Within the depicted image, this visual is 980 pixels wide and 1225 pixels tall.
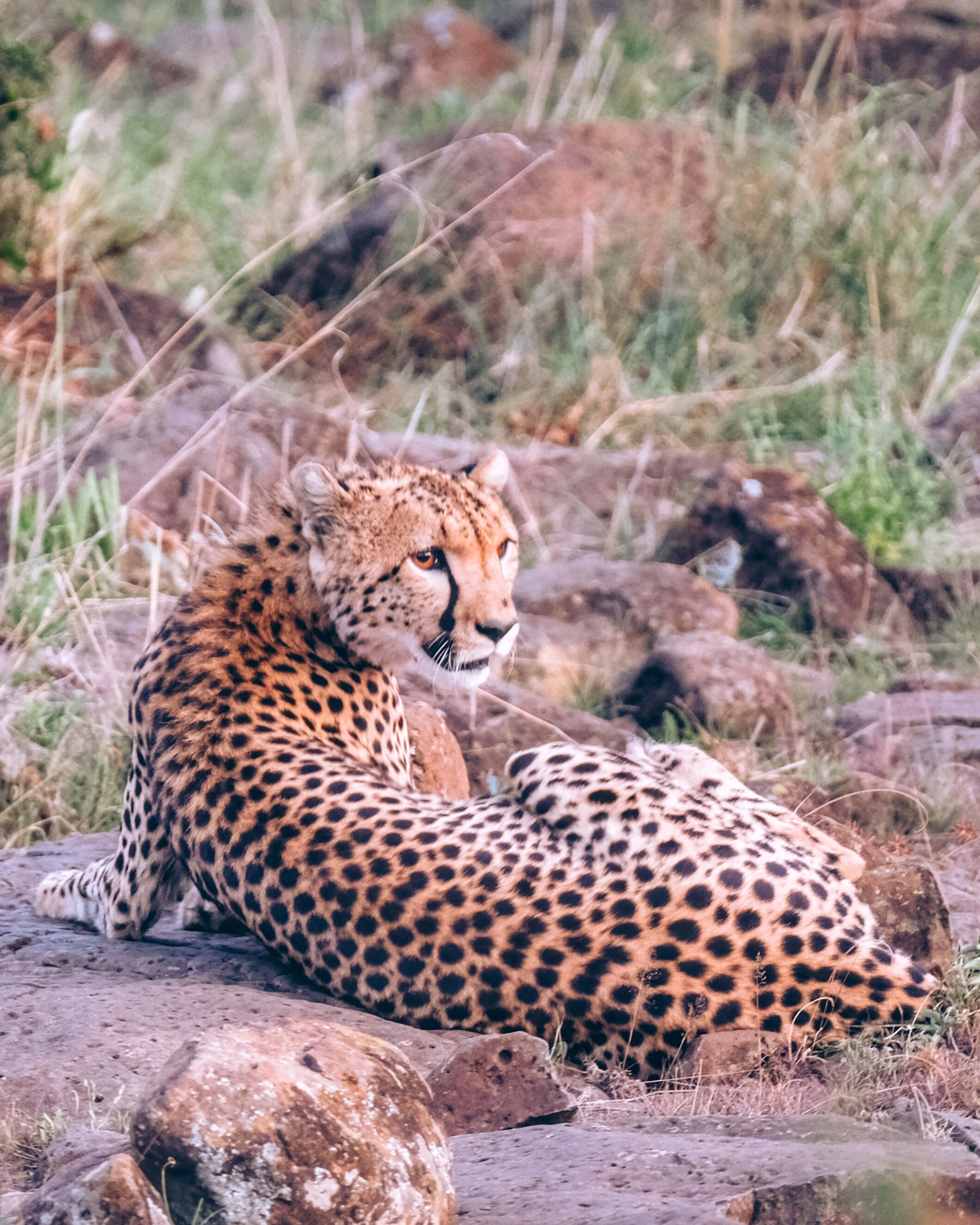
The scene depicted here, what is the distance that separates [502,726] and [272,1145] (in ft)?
9.30

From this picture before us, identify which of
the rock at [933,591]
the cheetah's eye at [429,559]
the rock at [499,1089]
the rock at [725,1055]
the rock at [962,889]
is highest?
the cheetah's eye at [429,559]

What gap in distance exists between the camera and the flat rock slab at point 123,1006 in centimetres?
262

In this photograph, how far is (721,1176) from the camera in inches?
83.4

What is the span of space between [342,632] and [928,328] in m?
5.25

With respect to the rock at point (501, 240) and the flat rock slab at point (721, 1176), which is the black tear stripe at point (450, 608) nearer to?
the flat rock slab at point (721, 1176)

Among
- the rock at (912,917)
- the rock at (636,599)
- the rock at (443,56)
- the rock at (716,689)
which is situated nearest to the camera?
the rock at (912,917)

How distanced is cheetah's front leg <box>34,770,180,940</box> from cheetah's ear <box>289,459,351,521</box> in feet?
2.44

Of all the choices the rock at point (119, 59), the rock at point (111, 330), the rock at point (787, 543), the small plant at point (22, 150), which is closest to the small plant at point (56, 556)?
the rock at point (111, 330)

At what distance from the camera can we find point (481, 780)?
4672 millimetres

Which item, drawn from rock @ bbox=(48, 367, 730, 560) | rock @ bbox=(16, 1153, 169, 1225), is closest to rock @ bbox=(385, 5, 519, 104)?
rock @ bbox=(48, 367, 730, 560)

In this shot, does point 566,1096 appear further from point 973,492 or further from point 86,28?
point 86,28

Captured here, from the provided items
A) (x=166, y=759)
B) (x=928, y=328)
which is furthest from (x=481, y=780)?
(x=928, y=328)

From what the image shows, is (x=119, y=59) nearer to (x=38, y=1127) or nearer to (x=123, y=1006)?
(x=123, y=1006)

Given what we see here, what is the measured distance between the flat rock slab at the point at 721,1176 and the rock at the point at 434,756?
183 centimetres
